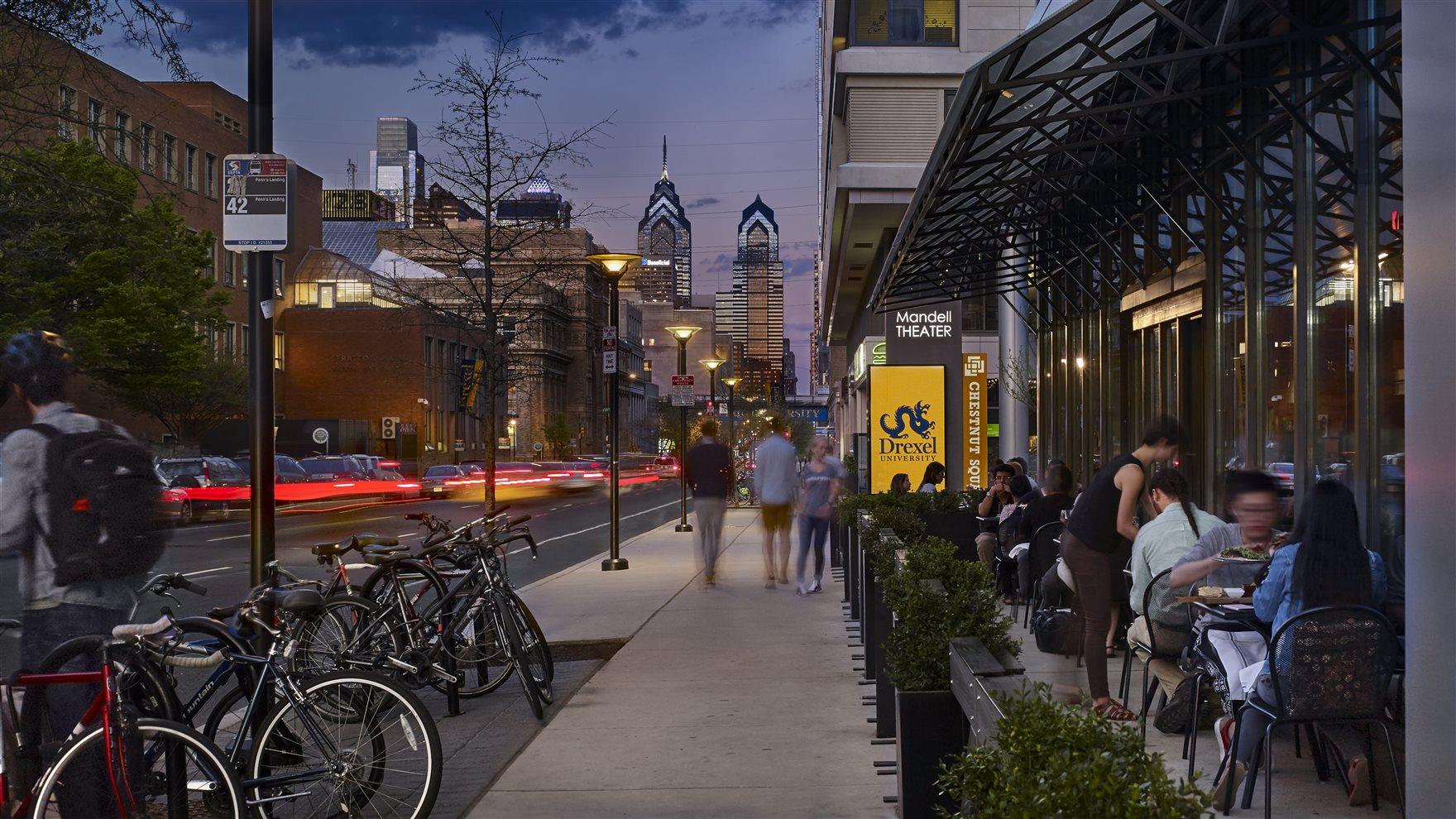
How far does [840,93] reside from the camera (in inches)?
1318

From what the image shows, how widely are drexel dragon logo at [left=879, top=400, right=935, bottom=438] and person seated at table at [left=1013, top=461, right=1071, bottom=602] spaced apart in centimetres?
1245

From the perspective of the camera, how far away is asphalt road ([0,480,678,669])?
17356 mm

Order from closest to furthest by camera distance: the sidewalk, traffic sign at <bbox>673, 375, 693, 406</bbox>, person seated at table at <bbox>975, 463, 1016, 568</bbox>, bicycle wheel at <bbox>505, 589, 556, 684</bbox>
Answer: the sidewalk
bicycle wheel at <bbox>505, 589, 556, 684</bbox>
person seated at table at <bbox>975, 463, 1016, 568</bbox>
traffic sign at <bbox>673, 375, 693, 406</bbox>

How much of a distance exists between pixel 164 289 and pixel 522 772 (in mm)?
46257

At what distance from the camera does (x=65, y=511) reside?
5.29m

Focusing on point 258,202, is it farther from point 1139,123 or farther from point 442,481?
point 442,481

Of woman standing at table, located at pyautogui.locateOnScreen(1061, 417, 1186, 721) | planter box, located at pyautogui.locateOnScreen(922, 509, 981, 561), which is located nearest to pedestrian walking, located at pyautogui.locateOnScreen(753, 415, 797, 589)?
planter box, located at pyautogui.locateOnScreen(922, 509, 981, 561)

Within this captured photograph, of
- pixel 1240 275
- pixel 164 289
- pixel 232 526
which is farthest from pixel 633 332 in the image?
pixel 1240 275

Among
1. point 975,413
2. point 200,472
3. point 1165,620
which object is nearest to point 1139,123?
point 1165,620

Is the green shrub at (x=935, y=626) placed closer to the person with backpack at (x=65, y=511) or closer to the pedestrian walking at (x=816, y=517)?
the person with backpack at (x=65, y=511)

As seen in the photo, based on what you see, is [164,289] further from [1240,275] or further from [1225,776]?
[1225,776]

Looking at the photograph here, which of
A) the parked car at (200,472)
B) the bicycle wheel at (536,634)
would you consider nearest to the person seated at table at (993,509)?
the bicycle wheel at (536,634)

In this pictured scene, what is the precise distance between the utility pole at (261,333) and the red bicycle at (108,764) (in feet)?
5.76

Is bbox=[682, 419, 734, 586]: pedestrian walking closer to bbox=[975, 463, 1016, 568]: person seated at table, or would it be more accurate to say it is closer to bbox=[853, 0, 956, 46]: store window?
bbox=[975, 463, 1016, 568]: person seated at table
